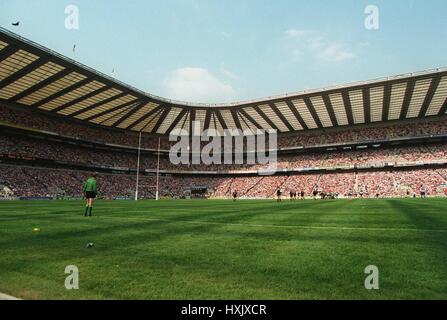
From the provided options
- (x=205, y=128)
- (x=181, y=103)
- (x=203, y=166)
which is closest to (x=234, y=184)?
(x=203, y=166)

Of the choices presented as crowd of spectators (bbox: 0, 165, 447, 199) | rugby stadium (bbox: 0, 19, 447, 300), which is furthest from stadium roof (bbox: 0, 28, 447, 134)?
crowd of spectators (bbox: 0, 165, 447, 199)

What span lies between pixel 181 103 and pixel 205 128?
12.8 metres

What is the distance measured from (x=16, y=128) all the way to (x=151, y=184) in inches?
1069

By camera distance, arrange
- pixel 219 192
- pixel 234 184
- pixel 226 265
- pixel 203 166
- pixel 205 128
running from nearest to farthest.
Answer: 1. pixel 226 265
2. pixel 219 192
3. pixel 234 184
4. pixel 205 128
5. pixel 203 166

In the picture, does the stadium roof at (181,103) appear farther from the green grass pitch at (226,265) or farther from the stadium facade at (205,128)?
the green grass pitch at (226,265)

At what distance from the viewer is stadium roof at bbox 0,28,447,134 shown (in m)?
39.2

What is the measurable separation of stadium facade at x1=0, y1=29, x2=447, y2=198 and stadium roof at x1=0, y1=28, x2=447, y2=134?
0.51 ft

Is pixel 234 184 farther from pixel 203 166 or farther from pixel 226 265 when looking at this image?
pixel 226 265

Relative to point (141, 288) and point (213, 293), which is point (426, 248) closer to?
point (213, 293)

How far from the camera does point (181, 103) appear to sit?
5859 centimetres

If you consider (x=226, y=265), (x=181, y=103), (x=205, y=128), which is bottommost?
(x=226, y=265)

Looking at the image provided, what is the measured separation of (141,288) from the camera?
389 centimetres

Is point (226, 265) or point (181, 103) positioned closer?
point (226, 265)

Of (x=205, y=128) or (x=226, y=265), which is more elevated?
(x=205, y=128)
